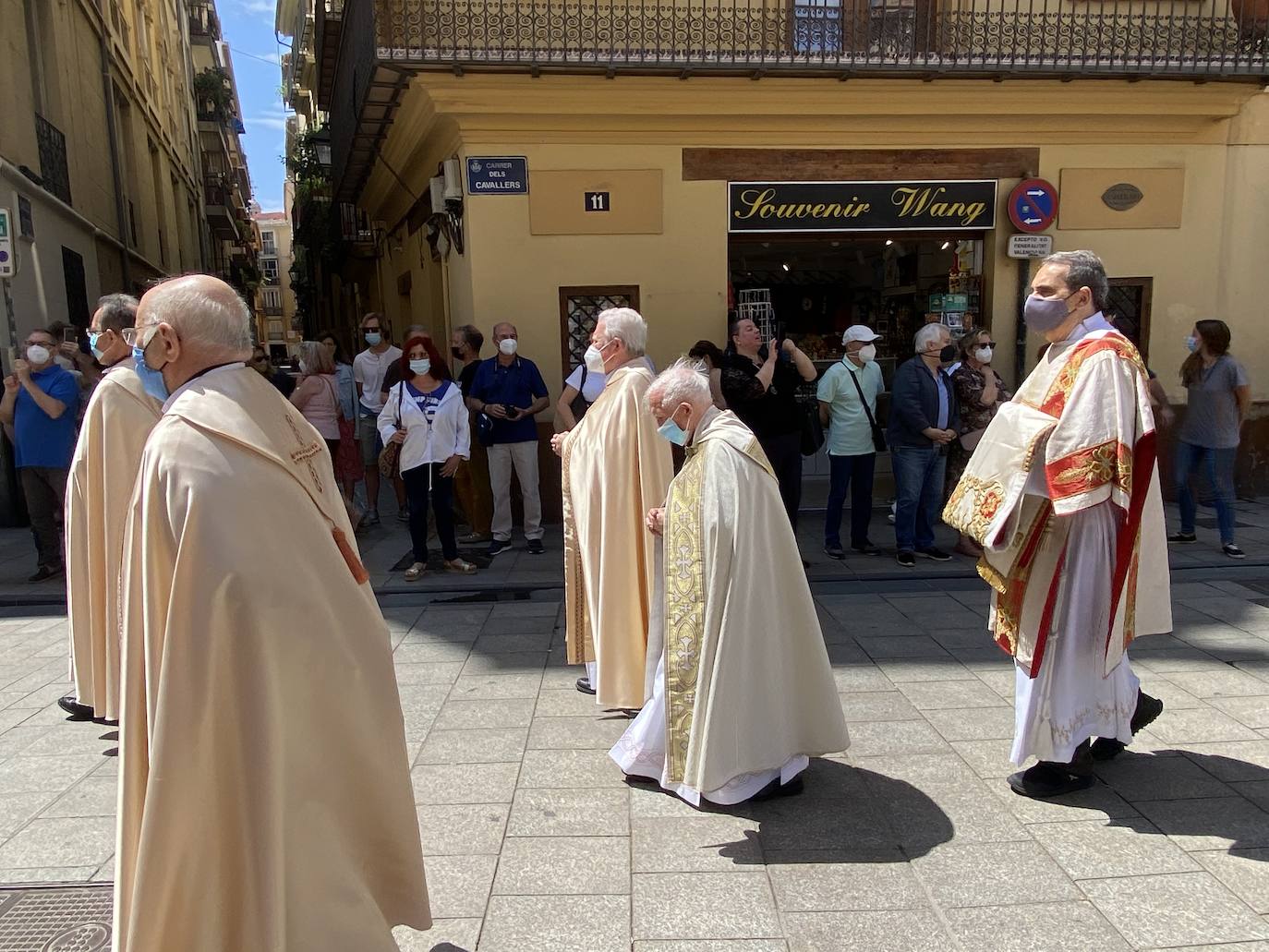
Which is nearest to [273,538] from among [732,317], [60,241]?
[732,317]

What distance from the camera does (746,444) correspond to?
338 cm

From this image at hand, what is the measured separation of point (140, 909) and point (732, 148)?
827cm

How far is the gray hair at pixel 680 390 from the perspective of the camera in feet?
11.4

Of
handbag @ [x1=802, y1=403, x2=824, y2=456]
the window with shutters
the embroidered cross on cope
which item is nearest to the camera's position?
the embroidered cross on cope

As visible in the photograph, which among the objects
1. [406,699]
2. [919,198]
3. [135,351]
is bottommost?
[406,699]

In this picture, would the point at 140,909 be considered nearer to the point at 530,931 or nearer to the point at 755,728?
the point at 530,931

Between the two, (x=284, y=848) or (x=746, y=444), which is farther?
(x=746, y=444)

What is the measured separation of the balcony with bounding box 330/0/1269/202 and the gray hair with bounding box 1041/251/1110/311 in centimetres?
533

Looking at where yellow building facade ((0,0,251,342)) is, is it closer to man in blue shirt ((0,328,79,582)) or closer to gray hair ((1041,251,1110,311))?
man in blue shirt ((0,328,79,582))

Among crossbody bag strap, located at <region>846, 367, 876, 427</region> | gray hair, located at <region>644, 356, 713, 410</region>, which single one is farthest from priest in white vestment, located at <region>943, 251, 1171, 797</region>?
crossbody bag strap, located at <region>846, 367, 876, 427</region>

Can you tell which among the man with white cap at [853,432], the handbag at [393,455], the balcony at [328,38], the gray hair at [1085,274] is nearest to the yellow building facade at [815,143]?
the handbag at [393,455]

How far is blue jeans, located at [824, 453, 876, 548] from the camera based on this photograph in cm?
775

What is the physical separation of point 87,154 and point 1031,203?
A: 12696 millimetres

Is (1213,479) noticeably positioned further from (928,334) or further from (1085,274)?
(1085,274)
